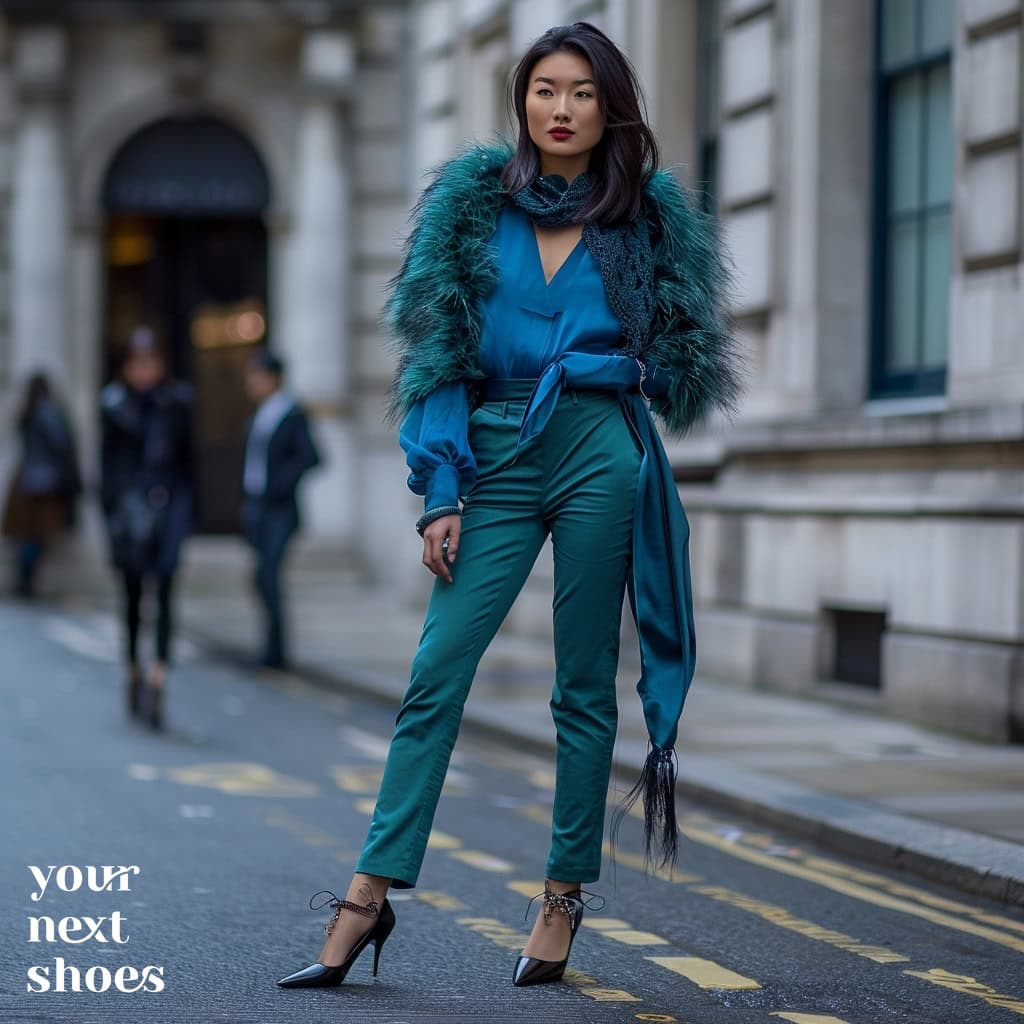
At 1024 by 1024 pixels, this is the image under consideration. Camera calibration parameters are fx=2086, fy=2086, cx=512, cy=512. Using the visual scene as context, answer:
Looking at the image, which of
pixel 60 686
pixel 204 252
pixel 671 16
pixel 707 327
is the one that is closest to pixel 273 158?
pixel 204 252

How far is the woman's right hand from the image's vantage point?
14.8ft

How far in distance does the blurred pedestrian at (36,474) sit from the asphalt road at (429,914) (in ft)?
33.0

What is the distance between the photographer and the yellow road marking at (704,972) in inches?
193

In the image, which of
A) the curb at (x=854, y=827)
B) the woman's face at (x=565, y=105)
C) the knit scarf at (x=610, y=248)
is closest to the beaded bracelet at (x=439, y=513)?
the knit scarf at (x=610, y=248)

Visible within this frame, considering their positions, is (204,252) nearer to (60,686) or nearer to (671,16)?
(671,16)

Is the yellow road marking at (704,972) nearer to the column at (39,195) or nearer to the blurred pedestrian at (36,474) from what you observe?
the blurred pedestrian at (36,474)

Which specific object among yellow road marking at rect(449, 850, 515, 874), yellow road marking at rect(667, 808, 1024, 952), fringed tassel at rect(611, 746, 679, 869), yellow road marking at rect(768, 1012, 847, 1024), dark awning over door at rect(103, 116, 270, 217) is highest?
dark awning over door at rect(103, 116, 270, 217)

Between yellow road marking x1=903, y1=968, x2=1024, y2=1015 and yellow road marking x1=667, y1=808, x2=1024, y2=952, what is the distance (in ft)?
1.63

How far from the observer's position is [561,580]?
15.2 feet

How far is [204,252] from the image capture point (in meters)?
21.4

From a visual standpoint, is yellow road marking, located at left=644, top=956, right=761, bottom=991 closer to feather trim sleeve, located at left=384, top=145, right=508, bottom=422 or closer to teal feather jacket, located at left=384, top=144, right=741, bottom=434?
teal feather jacket, located at left=384, top=144, right=741, bottom=434

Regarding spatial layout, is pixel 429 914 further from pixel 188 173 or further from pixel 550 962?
pixel 188 173

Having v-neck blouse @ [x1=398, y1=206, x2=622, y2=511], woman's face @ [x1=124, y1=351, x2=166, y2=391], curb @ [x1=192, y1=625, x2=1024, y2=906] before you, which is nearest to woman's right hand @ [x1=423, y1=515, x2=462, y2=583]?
v-neck blouse @ [x1=398, y1=206, x2=622, y2=511]

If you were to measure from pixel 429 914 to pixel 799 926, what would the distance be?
101cm
